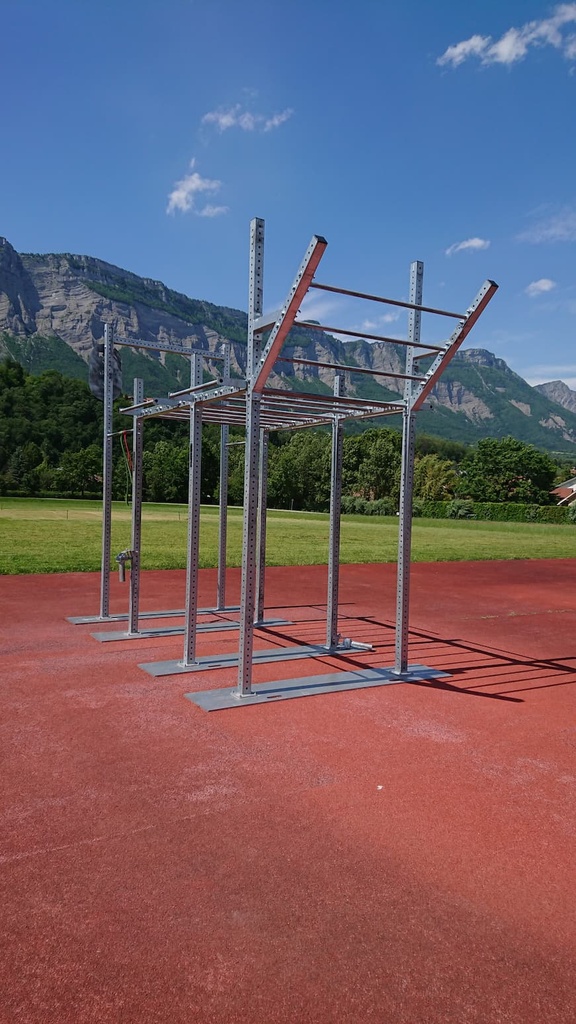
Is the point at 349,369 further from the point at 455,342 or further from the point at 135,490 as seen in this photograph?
the point at 135,490

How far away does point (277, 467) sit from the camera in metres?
74.3

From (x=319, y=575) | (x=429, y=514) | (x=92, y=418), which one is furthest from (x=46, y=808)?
(x=92, y=418)

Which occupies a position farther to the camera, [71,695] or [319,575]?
[319,575]

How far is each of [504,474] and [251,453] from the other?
7485 centimetres

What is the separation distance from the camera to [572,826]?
172 inches

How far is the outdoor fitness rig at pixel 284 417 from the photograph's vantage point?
661cm

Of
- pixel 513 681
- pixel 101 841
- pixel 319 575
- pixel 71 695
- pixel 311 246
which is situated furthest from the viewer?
pixel 319 575

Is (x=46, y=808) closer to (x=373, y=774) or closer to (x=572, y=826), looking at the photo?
(x=373, y=774)

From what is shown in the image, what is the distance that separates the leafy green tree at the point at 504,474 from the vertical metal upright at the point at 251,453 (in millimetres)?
71575

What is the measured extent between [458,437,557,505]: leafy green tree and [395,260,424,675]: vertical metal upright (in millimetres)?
69978

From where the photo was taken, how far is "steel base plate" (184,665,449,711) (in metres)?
6.65

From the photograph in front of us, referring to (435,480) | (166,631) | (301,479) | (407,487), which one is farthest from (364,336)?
(435,480)

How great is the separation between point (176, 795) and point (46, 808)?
85cm

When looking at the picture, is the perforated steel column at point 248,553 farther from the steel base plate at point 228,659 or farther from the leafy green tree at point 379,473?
the leafy green tree at point 379,473
